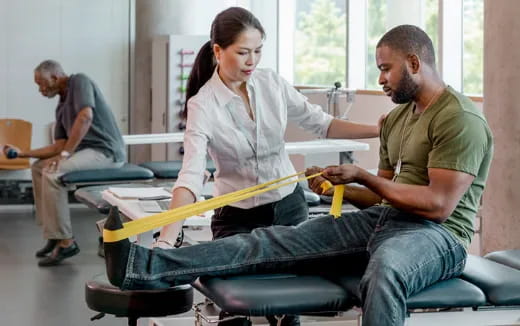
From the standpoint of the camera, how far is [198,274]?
9.02 feet

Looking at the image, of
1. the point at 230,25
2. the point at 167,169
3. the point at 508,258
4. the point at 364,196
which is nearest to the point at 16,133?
the point at 167,169

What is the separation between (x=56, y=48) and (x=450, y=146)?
7513 mm

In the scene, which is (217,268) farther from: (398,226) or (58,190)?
(58,190)

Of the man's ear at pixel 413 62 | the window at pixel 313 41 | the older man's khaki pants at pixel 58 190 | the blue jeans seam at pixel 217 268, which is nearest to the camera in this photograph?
the blue jeans seam at pixel 217 268

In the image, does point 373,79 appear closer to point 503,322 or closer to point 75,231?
point 75,231

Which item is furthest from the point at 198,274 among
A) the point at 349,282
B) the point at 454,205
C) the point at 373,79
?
the point at 373,79

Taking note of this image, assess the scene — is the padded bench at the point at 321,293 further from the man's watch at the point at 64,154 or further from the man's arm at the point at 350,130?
the man's watch at the point at 64,154

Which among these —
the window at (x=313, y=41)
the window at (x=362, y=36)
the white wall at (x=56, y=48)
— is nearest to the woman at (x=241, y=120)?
the window at (x=362, y=36)

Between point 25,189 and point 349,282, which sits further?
point 25,189

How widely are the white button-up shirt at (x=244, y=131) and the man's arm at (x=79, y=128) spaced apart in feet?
11.5

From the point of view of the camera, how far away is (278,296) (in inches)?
101

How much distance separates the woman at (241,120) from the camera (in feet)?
10.3

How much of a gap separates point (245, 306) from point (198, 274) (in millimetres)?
252

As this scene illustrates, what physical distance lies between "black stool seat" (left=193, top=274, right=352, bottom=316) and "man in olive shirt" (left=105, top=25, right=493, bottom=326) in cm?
8
